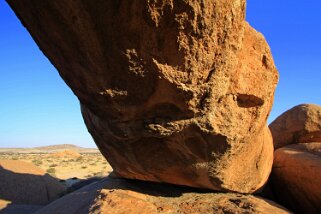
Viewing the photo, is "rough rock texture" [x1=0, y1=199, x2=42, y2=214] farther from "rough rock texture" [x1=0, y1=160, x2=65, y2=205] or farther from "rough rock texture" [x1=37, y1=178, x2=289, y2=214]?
"rough rock texture" [x1=37, y1=178, x2=289, y2=214]

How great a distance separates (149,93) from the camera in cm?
270

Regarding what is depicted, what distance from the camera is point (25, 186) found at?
23.9 feet

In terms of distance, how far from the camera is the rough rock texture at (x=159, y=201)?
334 centimetres

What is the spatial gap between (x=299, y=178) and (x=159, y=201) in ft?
7.64

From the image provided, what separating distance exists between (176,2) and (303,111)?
15.3 feet

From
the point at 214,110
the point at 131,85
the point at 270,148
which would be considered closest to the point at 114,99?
the point at 131,85

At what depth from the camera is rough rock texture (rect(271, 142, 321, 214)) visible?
14.8ft

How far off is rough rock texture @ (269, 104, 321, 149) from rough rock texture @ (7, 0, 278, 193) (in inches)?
106

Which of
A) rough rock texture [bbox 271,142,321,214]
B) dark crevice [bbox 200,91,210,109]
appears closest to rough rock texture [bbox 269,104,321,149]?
rough rock texture [bbox 271,142,321,214]

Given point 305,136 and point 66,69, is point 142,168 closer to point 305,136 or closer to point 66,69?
point 66,69

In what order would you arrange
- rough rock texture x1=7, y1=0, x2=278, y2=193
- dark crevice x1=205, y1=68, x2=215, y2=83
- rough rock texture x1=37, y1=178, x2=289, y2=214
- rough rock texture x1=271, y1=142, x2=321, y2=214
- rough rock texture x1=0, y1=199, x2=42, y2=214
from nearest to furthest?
1. rough rock texture x1=7, y1=0, x2=278, y2=193
2. dark crevice x1=205, y1=68, x2=215, y2=83
3. rough rock texture x1=37, y1=178, x2=289, y2=214
4. rough rock texture x1=271, y1=142, x2=321, y2=214
5. rough rock texture x1=0, y1=199, x2=42, y2=214

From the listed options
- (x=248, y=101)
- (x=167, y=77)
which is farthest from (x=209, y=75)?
(x=248, y=101)

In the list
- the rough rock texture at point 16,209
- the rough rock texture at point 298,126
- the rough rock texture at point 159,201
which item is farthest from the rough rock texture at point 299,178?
the rough rock texture at point 16,209

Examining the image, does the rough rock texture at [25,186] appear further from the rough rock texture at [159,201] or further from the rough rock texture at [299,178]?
the rough rock texture at [299,178]
